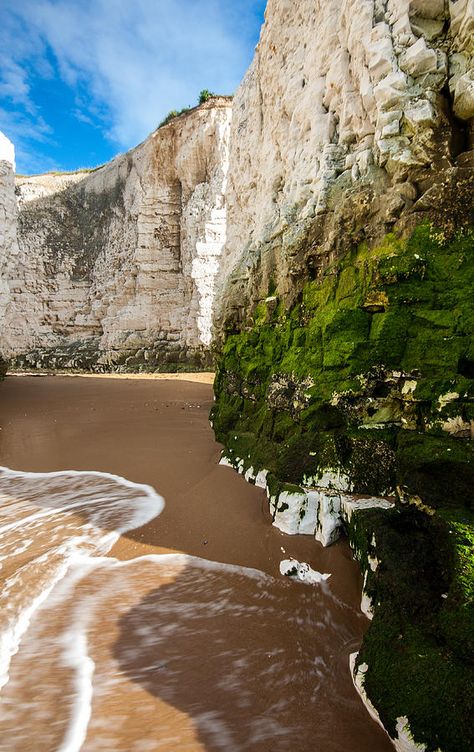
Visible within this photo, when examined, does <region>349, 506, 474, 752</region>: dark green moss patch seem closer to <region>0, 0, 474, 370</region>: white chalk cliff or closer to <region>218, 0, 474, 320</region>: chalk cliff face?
<region>218, 0, 474, 320</region>: chalk cliff face

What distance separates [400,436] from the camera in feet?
11.8

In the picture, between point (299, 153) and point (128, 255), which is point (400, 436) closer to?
point (299, 153)

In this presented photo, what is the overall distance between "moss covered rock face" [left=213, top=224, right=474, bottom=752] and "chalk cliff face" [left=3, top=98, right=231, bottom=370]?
18.8m

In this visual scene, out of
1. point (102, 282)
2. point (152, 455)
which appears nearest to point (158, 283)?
point (102, 282)

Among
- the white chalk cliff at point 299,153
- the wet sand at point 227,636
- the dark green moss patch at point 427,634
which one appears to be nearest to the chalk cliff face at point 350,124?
the white chalk cliff at point 299,153

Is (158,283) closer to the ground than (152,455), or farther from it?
farther from it

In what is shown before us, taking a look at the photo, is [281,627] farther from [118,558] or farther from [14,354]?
[14,354]

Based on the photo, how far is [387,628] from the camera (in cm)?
232

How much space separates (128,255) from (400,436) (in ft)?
86.9

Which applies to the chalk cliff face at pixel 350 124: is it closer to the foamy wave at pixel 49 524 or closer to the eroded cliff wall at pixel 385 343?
the eroded cliff wall at pixel 385 343

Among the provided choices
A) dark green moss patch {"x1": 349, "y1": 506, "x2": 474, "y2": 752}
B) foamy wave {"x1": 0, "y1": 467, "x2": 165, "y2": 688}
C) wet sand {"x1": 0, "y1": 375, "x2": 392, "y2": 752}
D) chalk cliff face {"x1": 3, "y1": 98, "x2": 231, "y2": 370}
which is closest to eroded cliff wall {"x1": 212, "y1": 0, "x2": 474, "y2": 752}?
dark green moss patch {"x1": 349, "y1": 506, "x2": 474, "y2": 752}

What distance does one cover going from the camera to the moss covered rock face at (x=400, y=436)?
2068 millimetres

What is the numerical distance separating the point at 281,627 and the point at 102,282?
92.8ft

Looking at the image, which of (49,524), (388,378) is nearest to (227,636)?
(388,378)
